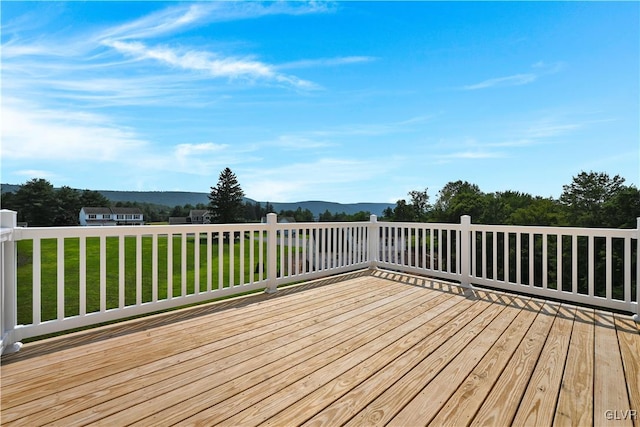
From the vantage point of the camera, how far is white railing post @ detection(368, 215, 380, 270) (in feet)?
15.6

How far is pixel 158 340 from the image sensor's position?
6.88 ft

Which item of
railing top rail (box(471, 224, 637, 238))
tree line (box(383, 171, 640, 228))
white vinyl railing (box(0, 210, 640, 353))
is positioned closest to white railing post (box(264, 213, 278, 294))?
white vinyl railing (box(0, 210, 640, 353))

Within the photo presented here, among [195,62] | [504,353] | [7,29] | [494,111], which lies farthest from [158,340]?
[494,111]

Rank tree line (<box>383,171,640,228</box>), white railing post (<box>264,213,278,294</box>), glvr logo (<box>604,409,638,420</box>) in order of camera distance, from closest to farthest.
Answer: glvr logo (<box>604,409,638,420</box>) → white railing post (<box>264,213,278,294</box>) → tree line (<box>383,171,640,228</box>)

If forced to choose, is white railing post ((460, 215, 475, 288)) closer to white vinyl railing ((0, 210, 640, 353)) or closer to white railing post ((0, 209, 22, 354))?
white vinyl railing ((0, 210, 640, 353))

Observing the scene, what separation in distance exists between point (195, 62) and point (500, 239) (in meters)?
14.3

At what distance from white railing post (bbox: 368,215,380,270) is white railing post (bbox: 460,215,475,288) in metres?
1.34

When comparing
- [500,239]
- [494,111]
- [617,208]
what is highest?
[494,111]

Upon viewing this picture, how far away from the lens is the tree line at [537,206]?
18641mm

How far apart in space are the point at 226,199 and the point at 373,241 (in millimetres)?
14241

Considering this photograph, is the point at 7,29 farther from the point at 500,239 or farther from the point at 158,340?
the point at 500,239

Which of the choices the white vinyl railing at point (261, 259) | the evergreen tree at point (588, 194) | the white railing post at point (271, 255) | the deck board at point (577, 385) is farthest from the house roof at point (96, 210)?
the evergreen tree at point (588, 194)

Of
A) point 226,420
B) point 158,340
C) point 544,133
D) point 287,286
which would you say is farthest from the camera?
point 544,133

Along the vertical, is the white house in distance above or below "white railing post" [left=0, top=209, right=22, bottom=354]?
above
